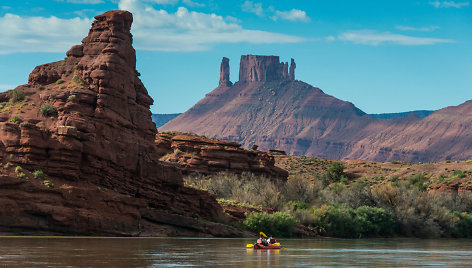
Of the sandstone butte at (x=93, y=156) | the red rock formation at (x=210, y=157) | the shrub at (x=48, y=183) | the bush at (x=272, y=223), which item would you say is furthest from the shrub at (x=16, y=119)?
the red rock formation at (x=210, y=157)

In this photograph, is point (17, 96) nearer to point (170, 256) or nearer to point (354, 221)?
point (170, 256)

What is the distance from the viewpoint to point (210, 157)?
90750 millimetres

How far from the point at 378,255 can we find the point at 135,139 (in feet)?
73.5

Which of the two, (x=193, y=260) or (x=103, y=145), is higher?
(x=103, y=145)

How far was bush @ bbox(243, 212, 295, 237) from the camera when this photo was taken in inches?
2459

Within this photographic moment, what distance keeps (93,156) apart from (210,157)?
3924cm

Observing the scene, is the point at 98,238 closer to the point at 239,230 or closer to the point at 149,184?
the point at 149,184

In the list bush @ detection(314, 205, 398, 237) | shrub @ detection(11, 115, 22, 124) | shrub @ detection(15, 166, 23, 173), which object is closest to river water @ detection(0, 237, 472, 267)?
shrub @ detection(15, 166, 23, 173)

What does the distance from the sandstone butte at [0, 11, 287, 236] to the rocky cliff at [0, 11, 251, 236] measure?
0.23 feet

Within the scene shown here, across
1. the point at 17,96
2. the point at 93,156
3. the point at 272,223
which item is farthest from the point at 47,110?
the point at 272,223

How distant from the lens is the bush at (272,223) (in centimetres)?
6247

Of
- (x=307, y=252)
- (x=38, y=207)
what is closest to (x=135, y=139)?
(x=38, y=207)

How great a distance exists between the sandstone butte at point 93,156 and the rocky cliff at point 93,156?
7 cm

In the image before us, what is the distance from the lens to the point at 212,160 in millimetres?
90625
